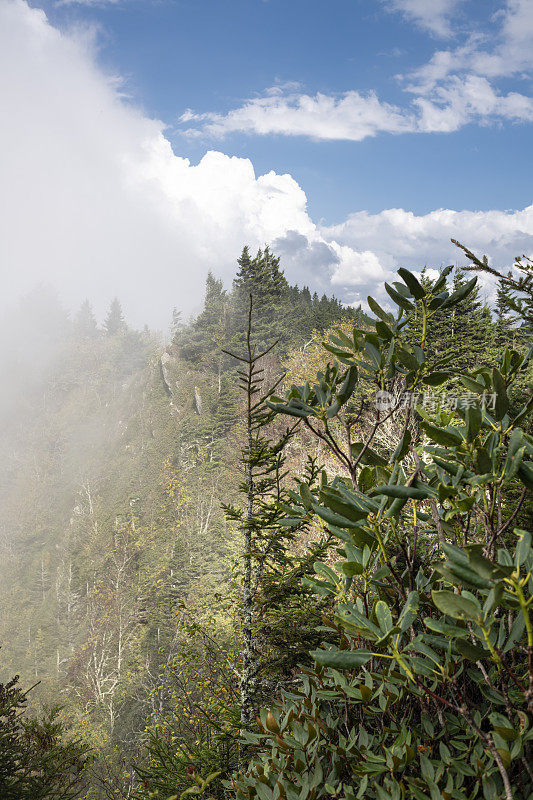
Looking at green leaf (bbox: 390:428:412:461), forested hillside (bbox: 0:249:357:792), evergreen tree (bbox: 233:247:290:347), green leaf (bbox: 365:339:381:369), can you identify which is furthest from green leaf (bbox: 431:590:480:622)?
evergreen tree (bbox: 233:247:290:347)

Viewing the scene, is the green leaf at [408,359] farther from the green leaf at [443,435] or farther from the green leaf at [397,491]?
the green leaf at [397,491]

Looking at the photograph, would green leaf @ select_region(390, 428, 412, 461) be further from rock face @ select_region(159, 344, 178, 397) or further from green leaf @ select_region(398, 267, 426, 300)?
rock face @ select_region(159, 344, 178, 397)

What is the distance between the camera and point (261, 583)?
3.84 m

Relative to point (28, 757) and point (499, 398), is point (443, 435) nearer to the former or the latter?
point (499, 398)

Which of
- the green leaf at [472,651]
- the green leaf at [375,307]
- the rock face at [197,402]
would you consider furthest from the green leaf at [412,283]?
the rock face at [197,402]

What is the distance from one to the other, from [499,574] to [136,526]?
2950 cm

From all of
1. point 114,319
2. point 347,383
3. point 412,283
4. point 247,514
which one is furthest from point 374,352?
point 114,319

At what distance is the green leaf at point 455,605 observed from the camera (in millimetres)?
600

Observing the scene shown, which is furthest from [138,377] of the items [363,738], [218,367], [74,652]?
[363,738]

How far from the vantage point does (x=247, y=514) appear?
4.21m

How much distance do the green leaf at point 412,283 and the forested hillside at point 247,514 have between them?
1cm

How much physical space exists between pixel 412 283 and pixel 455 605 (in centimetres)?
96

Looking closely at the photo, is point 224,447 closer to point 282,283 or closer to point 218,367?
point 218,367

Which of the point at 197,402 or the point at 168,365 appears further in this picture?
the point at 168,365
